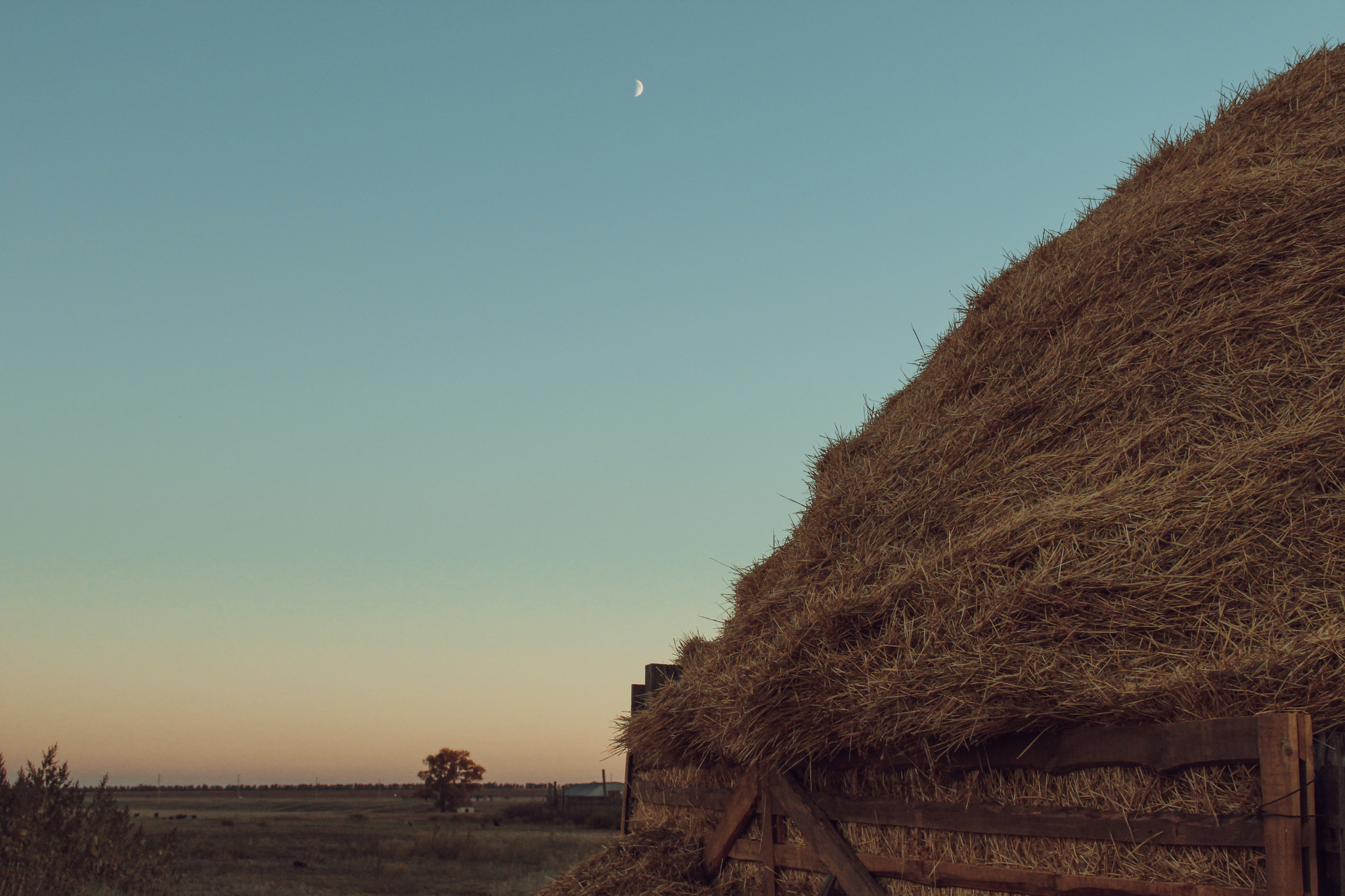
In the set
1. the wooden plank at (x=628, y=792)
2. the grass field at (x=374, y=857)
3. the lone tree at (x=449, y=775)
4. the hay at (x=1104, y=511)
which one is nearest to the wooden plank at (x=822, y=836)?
the hay at (x=1104, y=511)

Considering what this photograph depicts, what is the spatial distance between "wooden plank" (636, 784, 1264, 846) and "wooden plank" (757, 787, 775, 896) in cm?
54

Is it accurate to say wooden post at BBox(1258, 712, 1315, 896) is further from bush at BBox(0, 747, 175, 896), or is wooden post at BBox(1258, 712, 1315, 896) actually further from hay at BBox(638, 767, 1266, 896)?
bush at BBox(0, 747, 175, 896)

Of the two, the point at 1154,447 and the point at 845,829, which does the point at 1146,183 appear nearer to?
the point at 1154,447

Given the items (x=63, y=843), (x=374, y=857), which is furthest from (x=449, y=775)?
(x=63, y=843)

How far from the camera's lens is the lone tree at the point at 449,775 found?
78.9 meters

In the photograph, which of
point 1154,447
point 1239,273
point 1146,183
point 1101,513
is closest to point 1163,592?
point 1101,513

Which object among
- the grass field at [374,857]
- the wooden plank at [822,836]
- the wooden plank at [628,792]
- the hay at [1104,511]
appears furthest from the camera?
the grass field at [374,857]

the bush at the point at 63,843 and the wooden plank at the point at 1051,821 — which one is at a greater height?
the wooden plank at the point at 1051,821

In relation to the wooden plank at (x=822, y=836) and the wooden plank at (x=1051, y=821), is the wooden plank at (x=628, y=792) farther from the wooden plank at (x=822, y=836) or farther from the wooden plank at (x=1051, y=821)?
the wooden plank at (x=1051, y=821)

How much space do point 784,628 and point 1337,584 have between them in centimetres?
352

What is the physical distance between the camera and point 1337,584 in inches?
214

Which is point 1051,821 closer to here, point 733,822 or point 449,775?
point 733,822

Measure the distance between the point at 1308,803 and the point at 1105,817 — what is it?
1.13 metres

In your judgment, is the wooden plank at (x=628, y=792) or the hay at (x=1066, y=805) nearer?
the hay at (x=1066, y=805)
